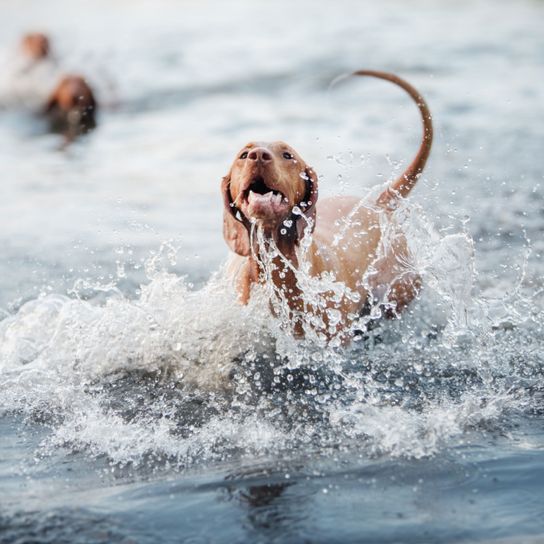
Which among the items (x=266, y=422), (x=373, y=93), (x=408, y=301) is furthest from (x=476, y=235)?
(x=373, y=93)

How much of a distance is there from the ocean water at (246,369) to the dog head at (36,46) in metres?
2.68

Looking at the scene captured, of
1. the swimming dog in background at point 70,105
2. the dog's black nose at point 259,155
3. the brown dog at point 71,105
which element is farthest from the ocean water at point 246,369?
the brown dog at point 71,105

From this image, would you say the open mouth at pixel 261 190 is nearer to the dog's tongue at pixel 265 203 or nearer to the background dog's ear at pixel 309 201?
the dog's tongue at pixel 265 203

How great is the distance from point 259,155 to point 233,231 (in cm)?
45

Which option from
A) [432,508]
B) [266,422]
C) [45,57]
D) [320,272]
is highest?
[45,57]

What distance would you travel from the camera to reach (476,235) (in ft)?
22.4

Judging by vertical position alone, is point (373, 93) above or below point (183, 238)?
above

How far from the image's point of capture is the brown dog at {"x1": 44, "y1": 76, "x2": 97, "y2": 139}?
11.5 metres

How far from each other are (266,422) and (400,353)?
3.35 ft

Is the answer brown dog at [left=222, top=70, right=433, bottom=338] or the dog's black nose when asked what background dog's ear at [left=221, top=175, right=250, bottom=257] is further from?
the dog's black nose

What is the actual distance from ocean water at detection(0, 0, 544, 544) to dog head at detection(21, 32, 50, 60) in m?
2.68

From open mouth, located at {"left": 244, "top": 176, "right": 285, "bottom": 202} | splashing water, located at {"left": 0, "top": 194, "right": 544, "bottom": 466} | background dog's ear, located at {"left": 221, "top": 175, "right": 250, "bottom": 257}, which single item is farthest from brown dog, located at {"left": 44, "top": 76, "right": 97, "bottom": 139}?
open mouth, located at {"left": 244, "top": 176, "right": 285, "bottom": 202}

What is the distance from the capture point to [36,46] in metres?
12.5

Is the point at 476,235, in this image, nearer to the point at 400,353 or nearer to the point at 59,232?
the point at 400,353
